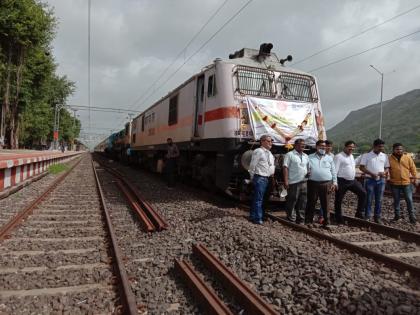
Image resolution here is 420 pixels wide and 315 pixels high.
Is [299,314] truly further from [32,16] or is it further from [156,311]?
[32,16]

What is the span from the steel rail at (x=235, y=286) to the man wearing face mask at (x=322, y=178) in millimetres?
3034

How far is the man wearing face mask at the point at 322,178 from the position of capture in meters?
7.45

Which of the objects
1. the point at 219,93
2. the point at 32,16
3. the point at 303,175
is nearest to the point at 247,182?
the point at 303,175

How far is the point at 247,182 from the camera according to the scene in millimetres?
8867

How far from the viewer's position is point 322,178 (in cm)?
745

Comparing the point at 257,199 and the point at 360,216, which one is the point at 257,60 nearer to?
the point at 257,199

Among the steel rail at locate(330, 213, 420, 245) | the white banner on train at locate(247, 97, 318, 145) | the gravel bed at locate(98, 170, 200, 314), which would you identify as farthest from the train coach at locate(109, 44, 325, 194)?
the gravel bed at locate(98, 170, 200, 314)

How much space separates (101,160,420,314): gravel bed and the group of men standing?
801 millimetres

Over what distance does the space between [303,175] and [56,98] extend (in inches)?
2208

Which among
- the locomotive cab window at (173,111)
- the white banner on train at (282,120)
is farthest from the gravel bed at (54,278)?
the locomotive cab window at (173,111)

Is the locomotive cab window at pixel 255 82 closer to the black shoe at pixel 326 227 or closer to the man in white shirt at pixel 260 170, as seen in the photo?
the man in white shirt at pixel 260 170

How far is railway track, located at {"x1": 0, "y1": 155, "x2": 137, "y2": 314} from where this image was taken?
12.7 feet

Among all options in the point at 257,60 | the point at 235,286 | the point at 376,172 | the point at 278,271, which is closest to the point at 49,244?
the point at 235,286

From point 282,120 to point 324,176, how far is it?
2371 millimetres
